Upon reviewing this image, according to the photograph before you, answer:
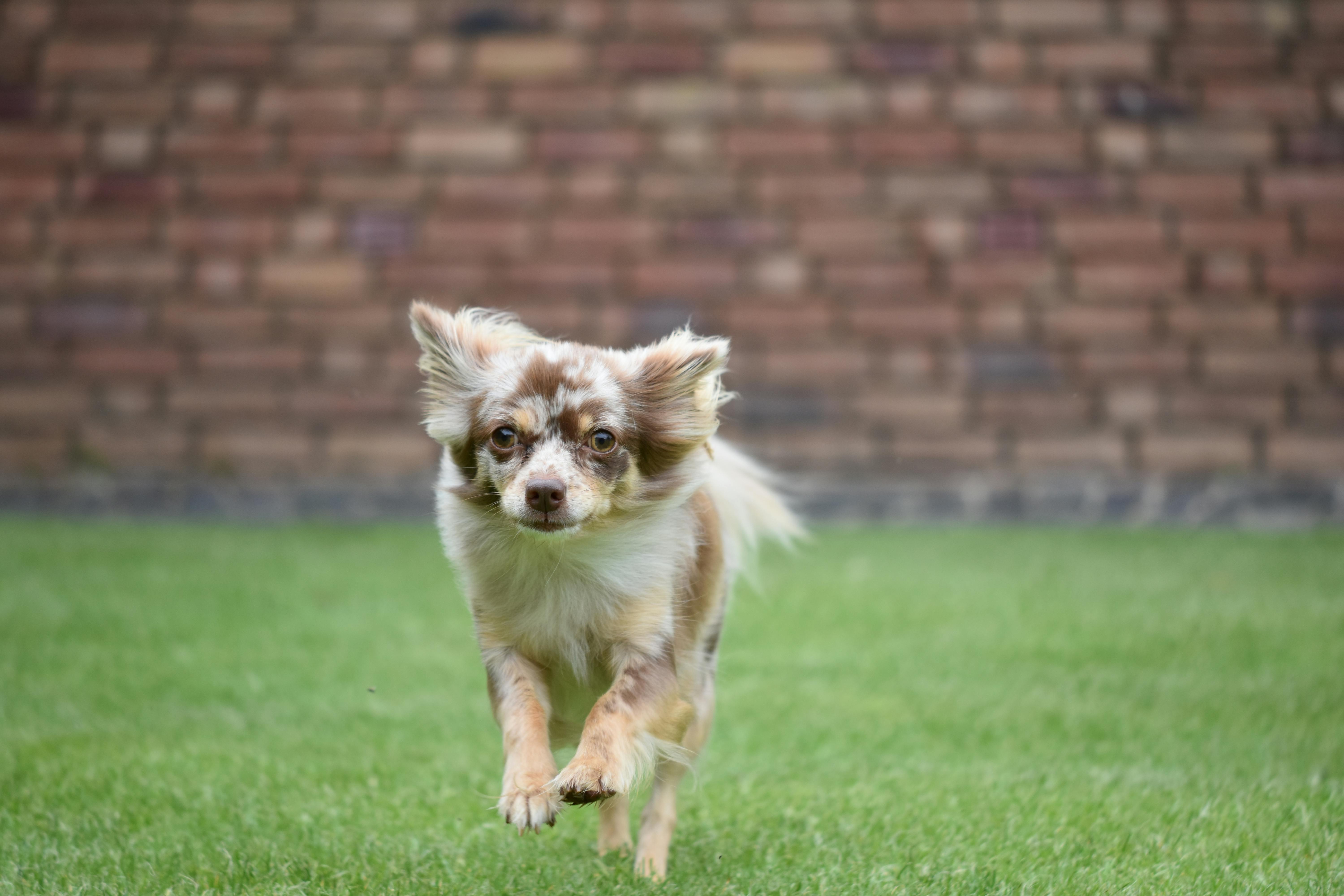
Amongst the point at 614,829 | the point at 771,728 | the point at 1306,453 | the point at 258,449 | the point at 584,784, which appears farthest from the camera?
the point at 258,449

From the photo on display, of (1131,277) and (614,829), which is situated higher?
(1131,277)

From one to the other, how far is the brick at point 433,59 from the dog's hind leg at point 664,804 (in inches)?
291

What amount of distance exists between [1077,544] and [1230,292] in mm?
2431

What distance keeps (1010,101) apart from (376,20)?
4647 mm

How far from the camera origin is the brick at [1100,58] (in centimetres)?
1013

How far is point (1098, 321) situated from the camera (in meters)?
10.1

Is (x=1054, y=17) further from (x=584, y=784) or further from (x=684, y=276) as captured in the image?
(x=584, y=784)

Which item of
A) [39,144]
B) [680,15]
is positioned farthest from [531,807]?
[39,144]

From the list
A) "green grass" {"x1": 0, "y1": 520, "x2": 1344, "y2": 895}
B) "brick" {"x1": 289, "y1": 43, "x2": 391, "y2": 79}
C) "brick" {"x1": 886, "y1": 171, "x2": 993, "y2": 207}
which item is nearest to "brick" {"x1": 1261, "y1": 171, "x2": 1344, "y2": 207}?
"brick" {"x1": 886, "y1": 171, "x2": 993, "y2": 207}

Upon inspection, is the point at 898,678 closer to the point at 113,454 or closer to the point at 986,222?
the point at 986,222

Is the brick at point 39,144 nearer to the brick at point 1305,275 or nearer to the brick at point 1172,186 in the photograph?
the brick at point 1172,186

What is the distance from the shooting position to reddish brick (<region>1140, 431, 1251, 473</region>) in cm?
1011

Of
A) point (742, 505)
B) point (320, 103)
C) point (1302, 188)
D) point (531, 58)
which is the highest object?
point (531, 58)

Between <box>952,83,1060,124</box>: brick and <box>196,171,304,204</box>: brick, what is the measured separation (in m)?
4.92
